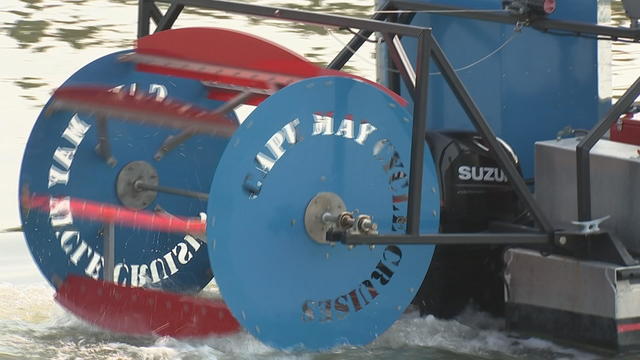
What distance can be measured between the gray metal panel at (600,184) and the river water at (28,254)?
49cm

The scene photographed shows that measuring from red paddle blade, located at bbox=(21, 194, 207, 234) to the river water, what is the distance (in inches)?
16.0

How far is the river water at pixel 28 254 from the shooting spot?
5195 mm

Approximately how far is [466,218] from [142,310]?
4.33 ft

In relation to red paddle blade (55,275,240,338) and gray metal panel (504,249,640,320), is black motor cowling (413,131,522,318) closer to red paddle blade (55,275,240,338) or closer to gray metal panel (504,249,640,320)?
gray metal panel (504,249,640,320)

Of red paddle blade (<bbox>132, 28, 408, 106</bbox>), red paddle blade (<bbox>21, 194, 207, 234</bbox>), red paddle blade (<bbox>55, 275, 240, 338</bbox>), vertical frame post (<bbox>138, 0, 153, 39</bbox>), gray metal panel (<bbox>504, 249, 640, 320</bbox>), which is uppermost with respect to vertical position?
vertical frame post (<bbox>138, 0, 153, 39</bbox>)

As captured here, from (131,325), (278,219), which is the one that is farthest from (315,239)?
(131,325)

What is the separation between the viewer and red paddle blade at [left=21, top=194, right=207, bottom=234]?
18.3 ft

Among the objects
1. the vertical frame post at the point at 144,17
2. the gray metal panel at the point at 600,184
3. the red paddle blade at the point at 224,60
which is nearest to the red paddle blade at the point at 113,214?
the red paddle blade at the point at 224,60

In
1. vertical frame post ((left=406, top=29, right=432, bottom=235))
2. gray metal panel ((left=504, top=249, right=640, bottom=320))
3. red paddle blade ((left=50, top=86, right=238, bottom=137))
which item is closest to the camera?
vertical frame post ((left=406, top=29, right=432, bottom=235))

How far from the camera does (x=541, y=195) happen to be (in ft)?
18.1

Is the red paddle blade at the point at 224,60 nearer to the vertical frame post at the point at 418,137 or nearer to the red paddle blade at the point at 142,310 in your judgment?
the vertical frame post at the point at 418,137

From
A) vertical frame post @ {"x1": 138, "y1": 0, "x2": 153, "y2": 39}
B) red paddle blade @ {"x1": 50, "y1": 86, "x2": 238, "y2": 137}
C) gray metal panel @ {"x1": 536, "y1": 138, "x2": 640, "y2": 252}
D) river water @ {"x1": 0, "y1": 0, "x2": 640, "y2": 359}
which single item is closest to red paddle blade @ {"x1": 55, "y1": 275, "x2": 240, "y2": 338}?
river water @ {"x1": 0, "y1": 0, "x2": 640, "y2": 359}

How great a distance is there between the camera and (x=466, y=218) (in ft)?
18.4

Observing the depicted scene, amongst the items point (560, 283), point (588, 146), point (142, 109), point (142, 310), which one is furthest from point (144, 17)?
point (560, 283)
